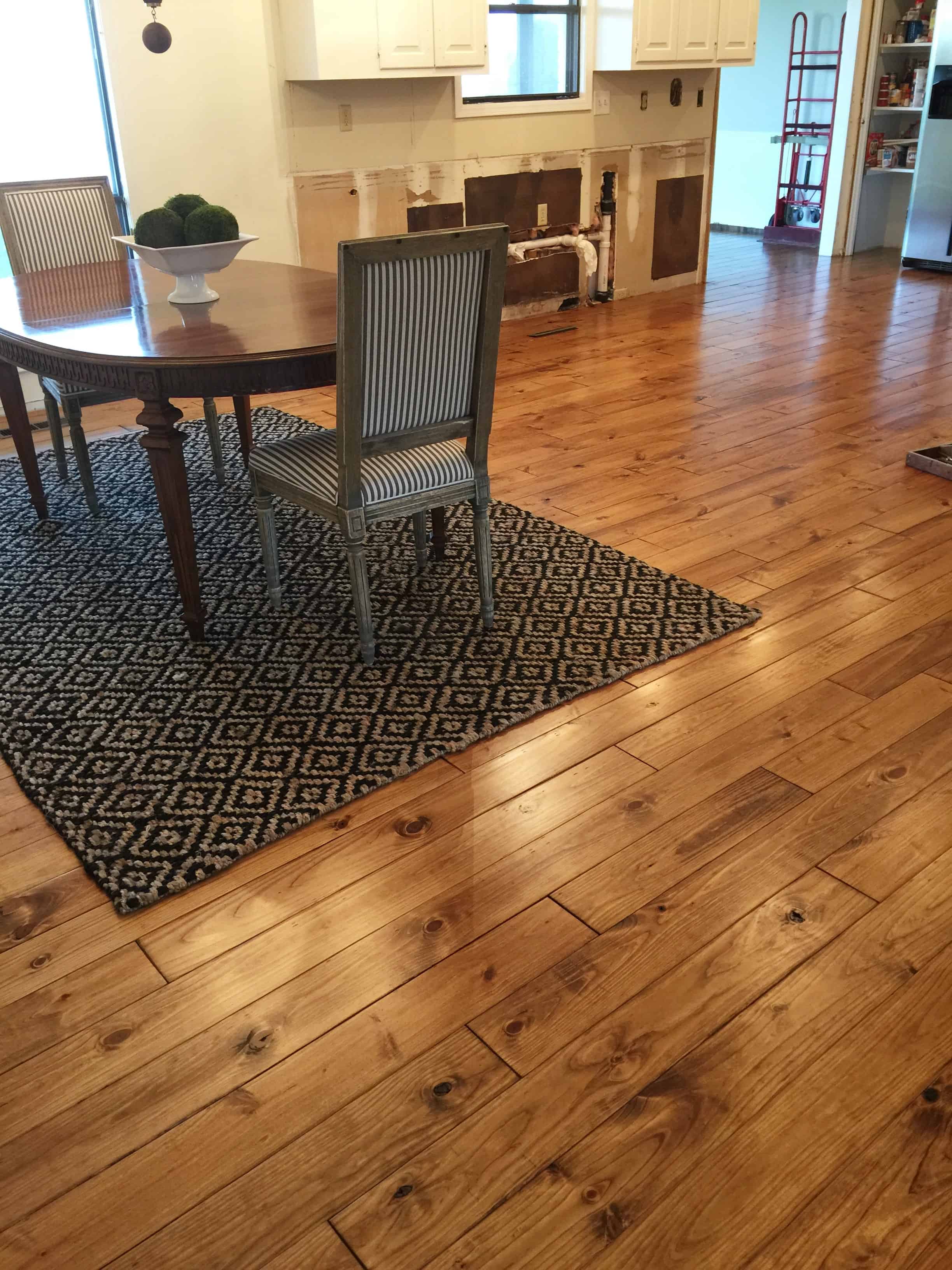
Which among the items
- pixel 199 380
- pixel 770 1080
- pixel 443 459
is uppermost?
pixel 199 380

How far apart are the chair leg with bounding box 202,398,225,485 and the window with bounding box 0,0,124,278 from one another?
49.4 inches

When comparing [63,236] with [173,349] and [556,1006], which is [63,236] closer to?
[173,349]

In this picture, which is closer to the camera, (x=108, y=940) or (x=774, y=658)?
(x=108, y=940)

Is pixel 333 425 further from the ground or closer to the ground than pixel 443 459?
closer to the ground

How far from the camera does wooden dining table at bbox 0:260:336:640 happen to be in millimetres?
2264

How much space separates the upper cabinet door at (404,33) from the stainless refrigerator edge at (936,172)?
12.1 feet

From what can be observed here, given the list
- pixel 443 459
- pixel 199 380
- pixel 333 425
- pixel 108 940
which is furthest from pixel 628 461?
pixel 108 940

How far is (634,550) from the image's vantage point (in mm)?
3035

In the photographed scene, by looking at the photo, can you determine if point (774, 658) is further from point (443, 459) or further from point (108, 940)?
point (108, 940)

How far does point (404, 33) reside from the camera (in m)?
4.54

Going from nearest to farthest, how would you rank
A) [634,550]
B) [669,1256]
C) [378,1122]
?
[669,1256] < [378,1122] < [634,550]

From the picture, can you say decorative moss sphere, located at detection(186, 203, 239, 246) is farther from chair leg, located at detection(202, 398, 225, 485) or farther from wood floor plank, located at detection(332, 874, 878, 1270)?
wood floor plank, located at detection(332, 874, 878, 1270)

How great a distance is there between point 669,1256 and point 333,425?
11.4 feet

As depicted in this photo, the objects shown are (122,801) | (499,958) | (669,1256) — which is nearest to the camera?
(669,1256)
